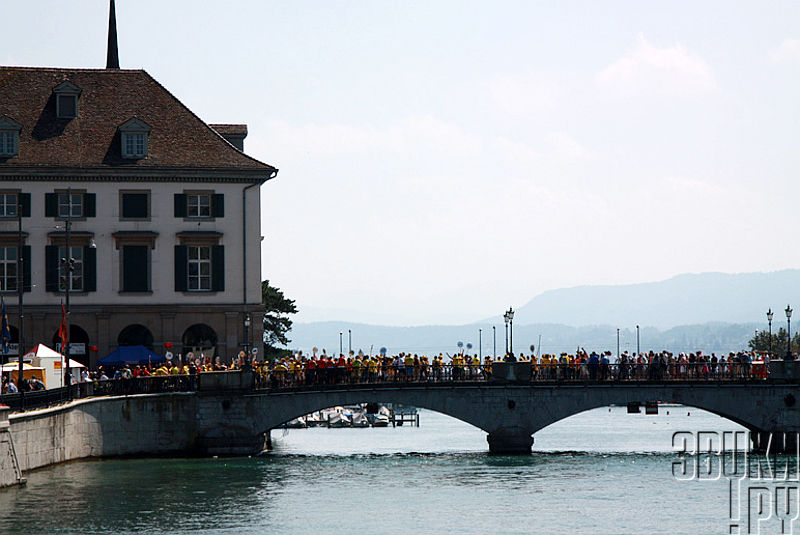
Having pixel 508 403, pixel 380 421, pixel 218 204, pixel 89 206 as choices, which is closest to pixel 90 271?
pixel 89 206

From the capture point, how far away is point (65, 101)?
2662 inches

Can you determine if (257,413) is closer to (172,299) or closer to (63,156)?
(172,299)

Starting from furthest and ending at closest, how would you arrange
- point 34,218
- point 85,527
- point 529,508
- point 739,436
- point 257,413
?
point 739,436, point 34,218, point 257,413, point 529,508, point 85,527

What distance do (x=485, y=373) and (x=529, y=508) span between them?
14754 millimetres

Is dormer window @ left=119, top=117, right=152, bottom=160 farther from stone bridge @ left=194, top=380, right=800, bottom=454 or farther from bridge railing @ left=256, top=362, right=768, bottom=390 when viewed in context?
stone bridge @ left=194, top=380, right=800, bottom=454

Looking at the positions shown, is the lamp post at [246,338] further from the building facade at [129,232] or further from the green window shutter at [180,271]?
the green window shutter at [180,271]

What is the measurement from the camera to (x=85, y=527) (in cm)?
4050

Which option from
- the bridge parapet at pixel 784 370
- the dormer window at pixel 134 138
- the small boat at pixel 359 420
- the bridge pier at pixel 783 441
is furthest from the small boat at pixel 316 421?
the bridge parapet at pixel 784 370

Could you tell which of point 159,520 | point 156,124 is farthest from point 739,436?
point 159,520

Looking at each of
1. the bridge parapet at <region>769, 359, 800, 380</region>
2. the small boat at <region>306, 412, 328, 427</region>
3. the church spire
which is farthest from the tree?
the bridge parapet at <region>769, 359, 800, 380</region>

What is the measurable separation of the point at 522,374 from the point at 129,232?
19.3 m

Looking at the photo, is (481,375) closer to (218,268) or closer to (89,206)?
(218,268)

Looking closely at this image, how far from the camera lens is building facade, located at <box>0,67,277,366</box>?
65.2 m

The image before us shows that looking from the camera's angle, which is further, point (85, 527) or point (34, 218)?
point (34, 218)
